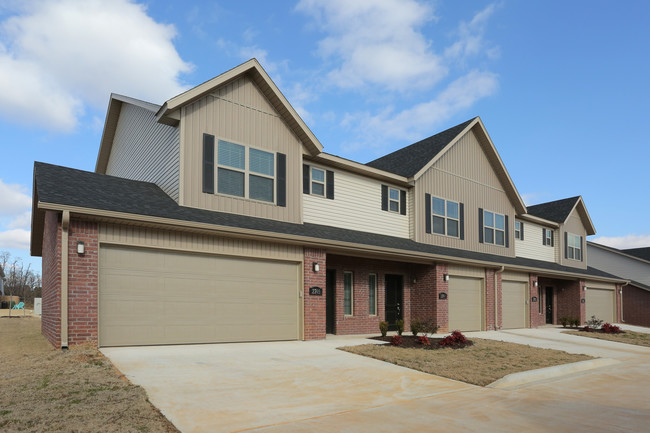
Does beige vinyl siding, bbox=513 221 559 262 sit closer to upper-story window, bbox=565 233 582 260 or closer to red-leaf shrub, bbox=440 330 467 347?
upper-story window, bbox=565 233 582 260

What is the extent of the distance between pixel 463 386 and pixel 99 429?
21.3ft

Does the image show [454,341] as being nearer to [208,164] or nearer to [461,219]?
[208,164]

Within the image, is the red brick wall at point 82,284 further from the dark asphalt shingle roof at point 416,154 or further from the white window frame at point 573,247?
the white window frame at point 573,247

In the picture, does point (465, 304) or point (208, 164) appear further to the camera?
point (465, 304)

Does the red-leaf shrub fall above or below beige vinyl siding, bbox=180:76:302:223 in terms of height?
below

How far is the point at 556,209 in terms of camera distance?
103 feet

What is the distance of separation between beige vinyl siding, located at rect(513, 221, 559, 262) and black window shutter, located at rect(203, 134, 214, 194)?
18336mm

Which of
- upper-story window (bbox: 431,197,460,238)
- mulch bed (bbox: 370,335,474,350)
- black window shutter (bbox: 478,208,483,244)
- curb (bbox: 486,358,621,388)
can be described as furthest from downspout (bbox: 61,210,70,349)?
black window shutter (bbox: 478,208,483,244)

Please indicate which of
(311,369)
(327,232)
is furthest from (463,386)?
(327,232)

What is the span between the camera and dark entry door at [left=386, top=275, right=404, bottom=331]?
19656 mm

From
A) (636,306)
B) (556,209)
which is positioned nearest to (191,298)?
(556,209)

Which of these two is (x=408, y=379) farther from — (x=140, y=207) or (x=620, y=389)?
(x=140, y=207)

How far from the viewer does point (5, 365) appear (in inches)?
353

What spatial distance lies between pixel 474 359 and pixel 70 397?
9.26 metres
